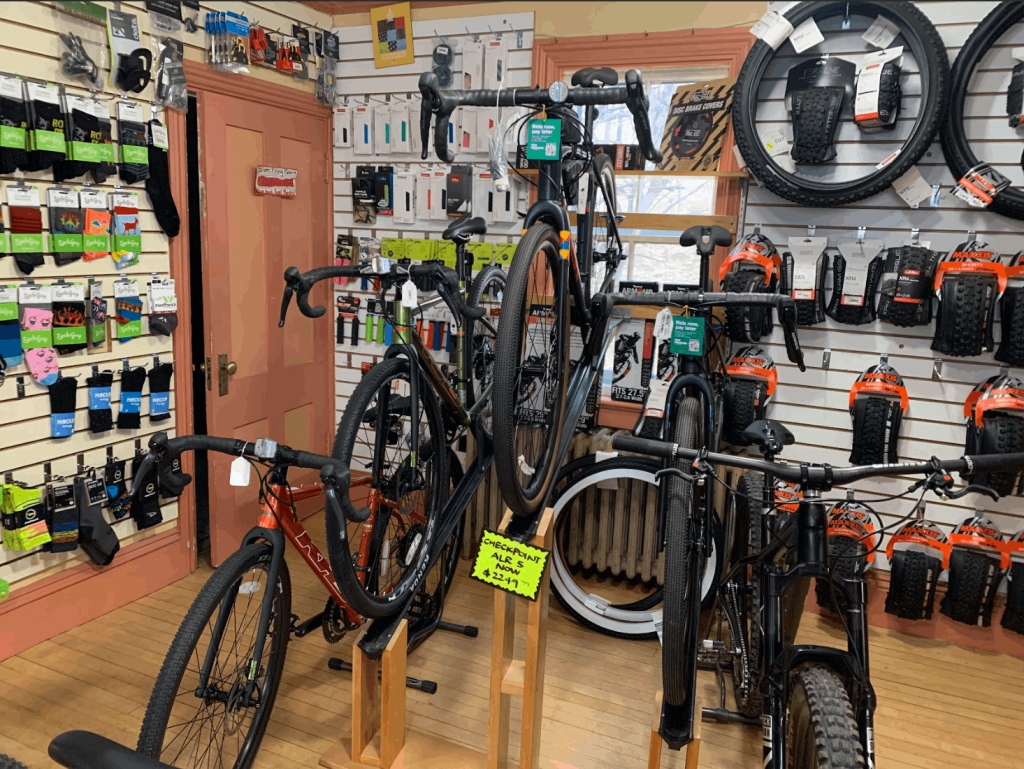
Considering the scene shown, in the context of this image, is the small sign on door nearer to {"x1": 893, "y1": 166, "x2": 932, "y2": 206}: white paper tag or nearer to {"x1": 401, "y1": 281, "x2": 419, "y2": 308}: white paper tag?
{"x1": 401, "y1": 281, "x2": 419, "y2": 308}: white paper tag

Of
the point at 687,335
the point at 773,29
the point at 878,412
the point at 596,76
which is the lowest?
the point at 878,412

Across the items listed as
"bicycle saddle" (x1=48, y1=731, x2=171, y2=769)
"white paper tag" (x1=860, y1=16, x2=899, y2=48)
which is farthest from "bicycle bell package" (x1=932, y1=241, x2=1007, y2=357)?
"bicycle saddle" (x1=48, y1=731, x2=171, y2=769)

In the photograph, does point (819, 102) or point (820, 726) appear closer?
point (820, 726)

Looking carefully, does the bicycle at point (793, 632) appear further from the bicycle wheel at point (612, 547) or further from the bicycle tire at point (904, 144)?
the bicycle tire at point (904, 144)

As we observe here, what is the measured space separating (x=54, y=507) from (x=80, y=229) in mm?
1080

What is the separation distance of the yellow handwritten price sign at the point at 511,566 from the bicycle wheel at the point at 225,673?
0.61m

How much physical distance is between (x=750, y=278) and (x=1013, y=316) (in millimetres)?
1006

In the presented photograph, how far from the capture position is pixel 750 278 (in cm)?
305

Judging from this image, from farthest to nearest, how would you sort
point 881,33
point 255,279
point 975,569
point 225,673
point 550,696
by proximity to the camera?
point 255,279, point 975,569, point 881,33, point 550,696, point 225,673

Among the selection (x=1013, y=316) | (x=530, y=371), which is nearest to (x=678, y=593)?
(x=530, y=371)

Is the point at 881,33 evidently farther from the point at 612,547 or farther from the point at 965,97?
the point at 612,547

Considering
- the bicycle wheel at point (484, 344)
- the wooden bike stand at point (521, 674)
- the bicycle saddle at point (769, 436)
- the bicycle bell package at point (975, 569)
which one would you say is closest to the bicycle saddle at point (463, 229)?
the bicycle wheel at point (484, 344)

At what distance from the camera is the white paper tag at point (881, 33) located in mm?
2861

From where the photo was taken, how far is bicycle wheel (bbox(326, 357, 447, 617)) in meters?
2.08
